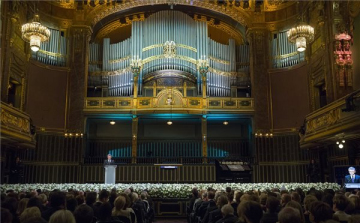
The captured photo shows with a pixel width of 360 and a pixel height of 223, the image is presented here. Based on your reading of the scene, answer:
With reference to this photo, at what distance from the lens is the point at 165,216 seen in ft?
49.0

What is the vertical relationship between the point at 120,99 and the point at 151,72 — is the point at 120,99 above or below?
below

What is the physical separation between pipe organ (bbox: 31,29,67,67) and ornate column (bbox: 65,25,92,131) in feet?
1.68

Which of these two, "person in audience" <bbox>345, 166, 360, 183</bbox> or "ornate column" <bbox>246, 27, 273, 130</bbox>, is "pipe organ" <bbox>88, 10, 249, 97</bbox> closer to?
"ornate column" <bbox>246, 27, 273, 130</bbox>

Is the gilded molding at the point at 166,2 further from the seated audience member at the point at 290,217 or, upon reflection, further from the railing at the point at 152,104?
the seated audience member at the point at 290,217

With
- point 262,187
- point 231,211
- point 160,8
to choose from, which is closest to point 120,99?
point 160,8

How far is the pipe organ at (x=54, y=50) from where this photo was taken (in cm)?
2177

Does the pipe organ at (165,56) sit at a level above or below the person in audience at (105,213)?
above

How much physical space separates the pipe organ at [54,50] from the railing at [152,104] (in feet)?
9.70

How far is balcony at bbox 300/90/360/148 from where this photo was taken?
1350 cm

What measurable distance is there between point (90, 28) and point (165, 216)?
43.6 ft

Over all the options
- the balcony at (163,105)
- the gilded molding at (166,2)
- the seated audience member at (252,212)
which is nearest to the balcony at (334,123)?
the balcony at (163,105)

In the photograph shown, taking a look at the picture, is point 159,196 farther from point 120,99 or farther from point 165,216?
point 120,99

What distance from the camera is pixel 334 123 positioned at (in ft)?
49.2

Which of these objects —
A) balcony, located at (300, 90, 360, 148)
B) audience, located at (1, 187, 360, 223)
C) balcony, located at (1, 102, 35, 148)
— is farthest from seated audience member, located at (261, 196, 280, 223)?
balcony, located at (1, 102, 35, 148)
